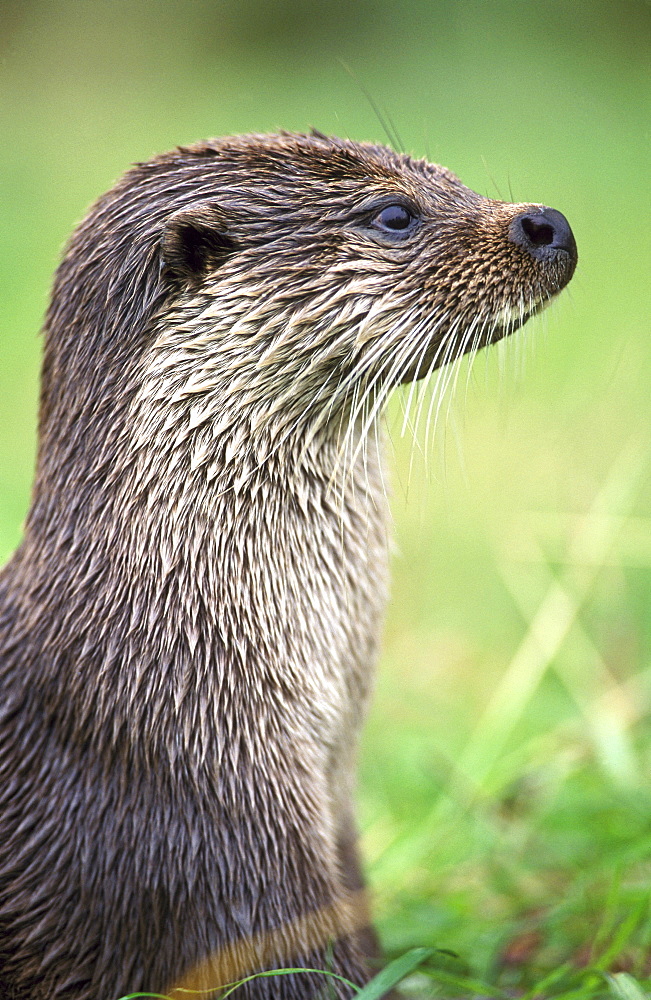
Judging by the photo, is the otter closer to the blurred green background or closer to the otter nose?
the otter nose

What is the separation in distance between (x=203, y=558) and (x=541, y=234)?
0.76m

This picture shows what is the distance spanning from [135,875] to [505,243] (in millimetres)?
1169

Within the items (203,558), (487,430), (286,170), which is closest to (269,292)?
(286,170)

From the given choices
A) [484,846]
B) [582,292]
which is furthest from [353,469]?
[582,292]

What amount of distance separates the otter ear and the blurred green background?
0.48 meters

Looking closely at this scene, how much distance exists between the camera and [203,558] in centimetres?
188

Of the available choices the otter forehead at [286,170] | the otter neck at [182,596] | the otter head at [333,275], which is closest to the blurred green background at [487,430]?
the otter head at [333,275]

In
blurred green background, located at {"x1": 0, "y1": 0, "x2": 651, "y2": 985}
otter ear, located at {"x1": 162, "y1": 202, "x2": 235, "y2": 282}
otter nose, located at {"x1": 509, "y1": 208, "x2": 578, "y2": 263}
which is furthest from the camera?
blurred green background, located at {"x1": 0, "y1": 0, "x2": 651, "y2": 985}

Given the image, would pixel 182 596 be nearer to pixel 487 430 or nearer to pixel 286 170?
pixel 286 170

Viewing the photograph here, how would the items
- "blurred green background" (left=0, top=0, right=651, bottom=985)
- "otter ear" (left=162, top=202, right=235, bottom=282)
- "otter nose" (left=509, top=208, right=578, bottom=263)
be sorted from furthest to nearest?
"blurred green background" (left=0, top=0, right=651, bottom=985)
"otter nose" (left=509, top=208, right=578, bottom=263)
"otter ear" (left=162, top=202, right=235, bottom=282)

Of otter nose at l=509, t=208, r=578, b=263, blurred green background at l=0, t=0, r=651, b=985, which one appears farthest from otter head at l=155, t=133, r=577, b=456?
blurred green background at l=0, t=0, r=651, b=985

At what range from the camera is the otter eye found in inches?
76.9

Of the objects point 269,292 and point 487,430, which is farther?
point 487,430

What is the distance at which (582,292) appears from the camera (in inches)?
271
